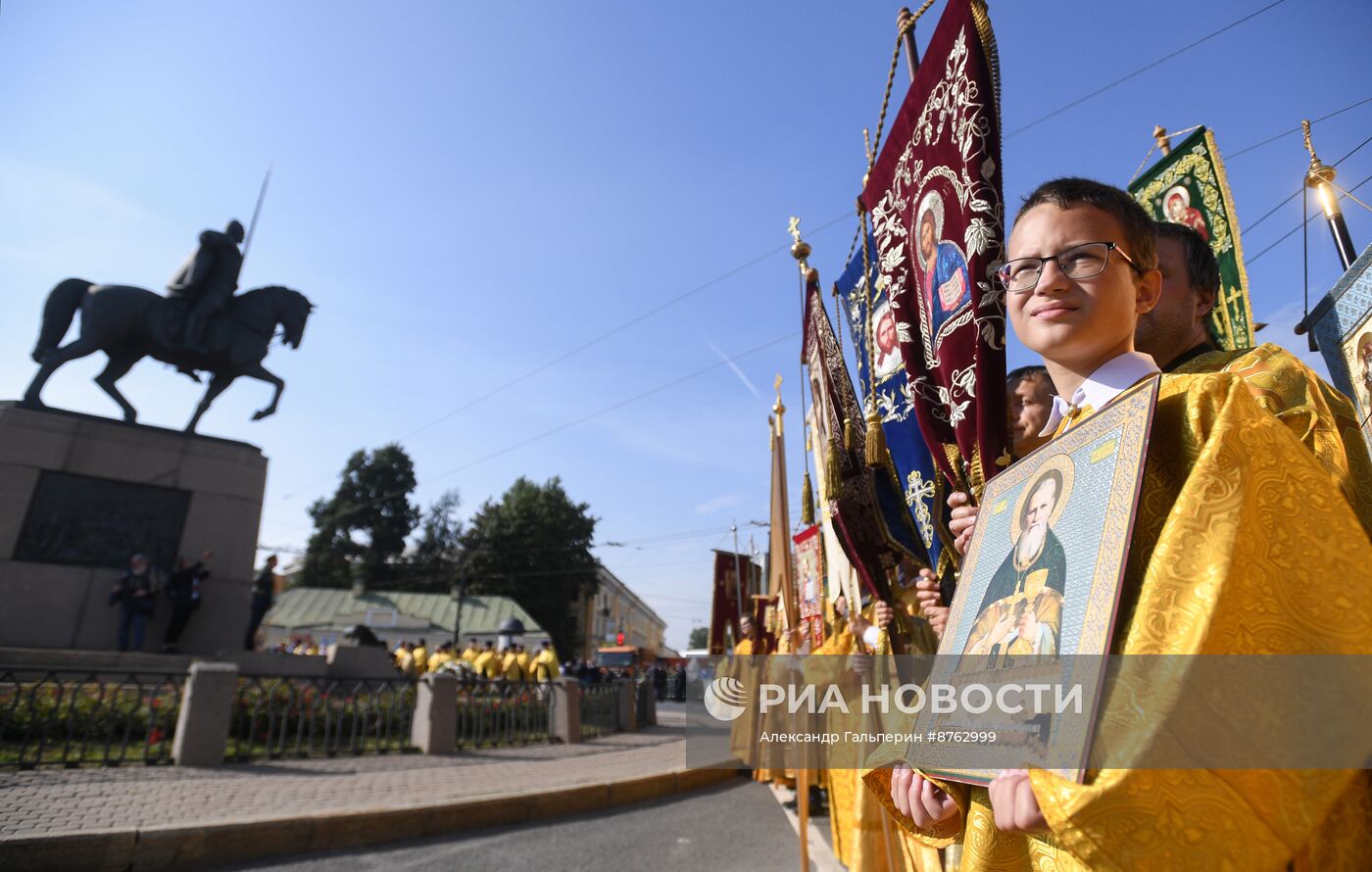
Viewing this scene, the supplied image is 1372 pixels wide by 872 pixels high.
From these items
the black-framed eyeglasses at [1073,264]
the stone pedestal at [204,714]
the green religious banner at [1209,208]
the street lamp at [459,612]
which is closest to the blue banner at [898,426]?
the green religious banner at [1209,208]

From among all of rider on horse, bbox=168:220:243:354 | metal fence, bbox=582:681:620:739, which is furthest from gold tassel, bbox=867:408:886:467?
rider on horse, bbox=168:220:243:354

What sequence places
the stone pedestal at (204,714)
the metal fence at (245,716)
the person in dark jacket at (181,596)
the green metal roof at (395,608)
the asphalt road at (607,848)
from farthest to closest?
the green metal roof at (395,608), the person in dark jacket at (181,596), the stone pedestal at (204,714), the metal fence at (245,716), the asphalt road at (607,848)

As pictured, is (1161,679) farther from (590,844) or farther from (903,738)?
(590,844)

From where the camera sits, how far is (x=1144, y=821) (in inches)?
32.4

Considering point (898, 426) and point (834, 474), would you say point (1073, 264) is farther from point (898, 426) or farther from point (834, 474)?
point (834, 474)

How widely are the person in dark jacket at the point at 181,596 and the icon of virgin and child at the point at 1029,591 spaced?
38.7ft

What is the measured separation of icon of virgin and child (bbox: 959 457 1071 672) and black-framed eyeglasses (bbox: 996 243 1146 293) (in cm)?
43

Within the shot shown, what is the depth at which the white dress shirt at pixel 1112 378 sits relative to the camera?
1.36 metres

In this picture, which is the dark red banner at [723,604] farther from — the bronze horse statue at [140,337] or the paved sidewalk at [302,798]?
the bronze horse statue at [140,337]

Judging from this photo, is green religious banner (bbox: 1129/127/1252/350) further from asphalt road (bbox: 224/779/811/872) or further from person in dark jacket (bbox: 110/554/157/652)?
person in dark jacket (bbox: 110/554/157/652)

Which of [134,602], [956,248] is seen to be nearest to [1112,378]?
[956,248]

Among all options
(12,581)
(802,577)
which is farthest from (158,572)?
(802,577)

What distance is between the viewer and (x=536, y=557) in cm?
4681

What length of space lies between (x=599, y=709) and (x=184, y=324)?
10971 mm
